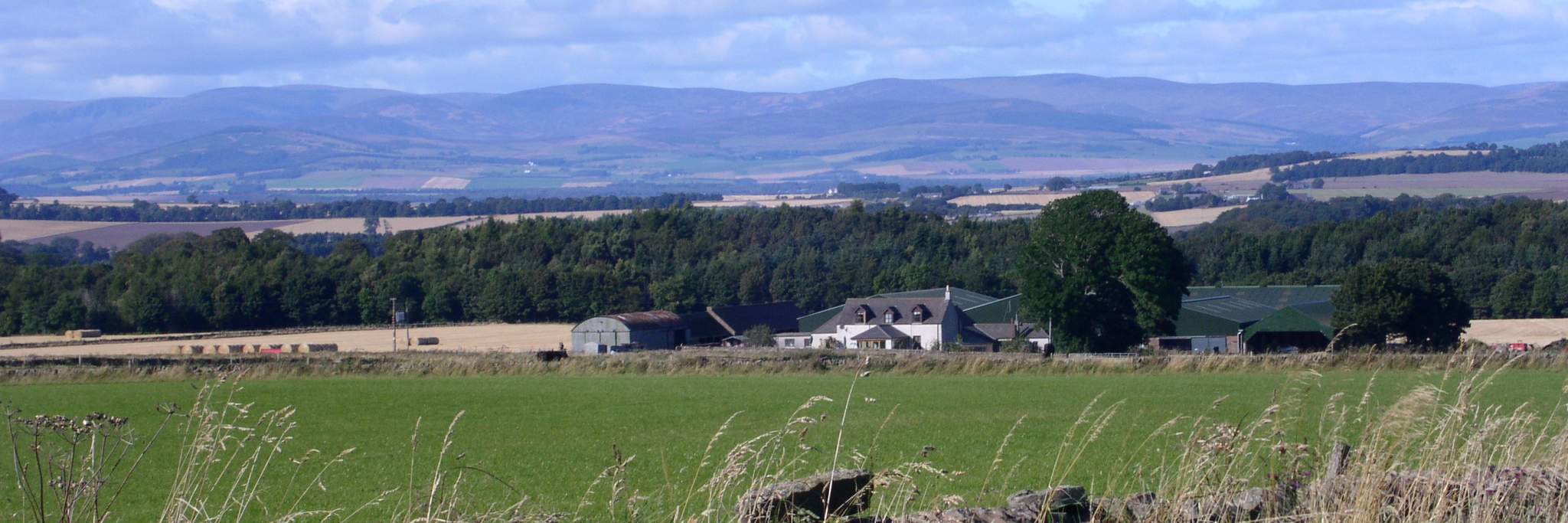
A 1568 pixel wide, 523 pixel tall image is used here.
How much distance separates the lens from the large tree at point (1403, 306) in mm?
50156

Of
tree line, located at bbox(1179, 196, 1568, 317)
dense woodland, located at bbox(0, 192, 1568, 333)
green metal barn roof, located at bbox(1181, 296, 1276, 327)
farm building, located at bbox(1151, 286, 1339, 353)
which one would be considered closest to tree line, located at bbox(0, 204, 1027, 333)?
dense woodland, located at bbox(0, 192, 1568, 333)

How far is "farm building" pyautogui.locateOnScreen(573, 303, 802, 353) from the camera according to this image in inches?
2618

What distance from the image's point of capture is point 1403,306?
4978cm

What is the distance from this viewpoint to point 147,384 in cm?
3459

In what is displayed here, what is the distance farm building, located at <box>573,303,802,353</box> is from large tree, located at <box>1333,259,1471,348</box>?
100 ft

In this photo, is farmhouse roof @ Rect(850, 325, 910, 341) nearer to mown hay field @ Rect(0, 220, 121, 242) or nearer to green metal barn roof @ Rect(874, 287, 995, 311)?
green metal barn roof @ Rect(874, 287, 995, 311)

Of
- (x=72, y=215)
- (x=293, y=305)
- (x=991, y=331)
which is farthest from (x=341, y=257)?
(x=72, y=215)

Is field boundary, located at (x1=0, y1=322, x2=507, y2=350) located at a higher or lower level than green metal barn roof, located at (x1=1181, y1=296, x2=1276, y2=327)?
lower

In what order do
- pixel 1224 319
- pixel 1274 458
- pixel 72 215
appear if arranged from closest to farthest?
pixel 1274 458 → pixel 1224 319 → pixel 72 215

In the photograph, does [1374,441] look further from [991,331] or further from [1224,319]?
[991,331]

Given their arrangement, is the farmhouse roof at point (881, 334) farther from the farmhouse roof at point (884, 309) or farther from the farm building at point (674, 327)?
the farm building at point (674, 327)

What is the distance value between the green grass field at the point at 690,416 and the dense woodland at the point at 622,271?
44.2m

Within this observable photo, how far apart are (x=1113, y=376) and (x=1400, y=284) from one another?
910 inches

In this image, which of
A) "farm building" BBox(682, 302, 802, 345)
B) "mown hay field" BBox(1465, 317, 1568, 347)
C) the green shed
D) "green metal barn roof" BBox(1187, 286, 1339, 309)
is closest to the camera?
the green shed
